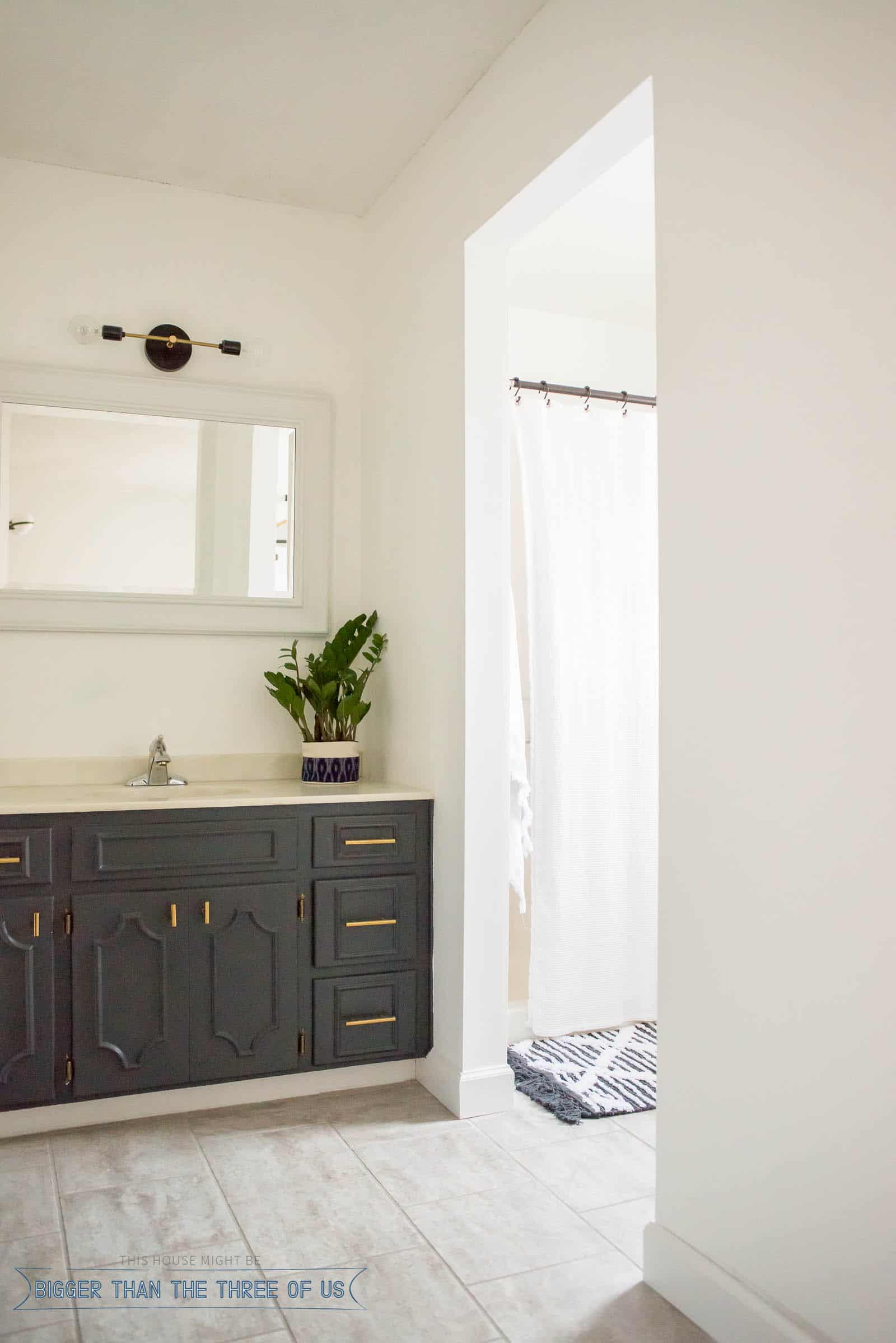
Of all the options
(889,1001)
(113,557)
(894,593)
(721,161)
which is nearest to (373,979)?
(113,557)

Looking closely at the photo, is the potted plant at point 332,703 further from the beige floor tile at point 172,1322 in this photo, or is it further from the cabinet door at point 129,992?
the beige floor tile at point 172,1322

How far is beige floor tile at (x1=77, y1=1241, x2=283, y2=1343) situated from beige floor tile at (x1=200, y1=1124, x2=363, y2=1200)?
1.30 ft

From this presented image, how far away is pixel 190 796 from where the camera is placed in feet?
9.34

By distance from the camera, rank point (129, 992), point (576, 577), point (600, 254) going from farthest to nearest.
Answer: point (576, 577)
point (600, 254)
point (129, 992)

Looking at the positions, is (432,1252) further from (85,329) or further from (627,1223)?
(85,329)

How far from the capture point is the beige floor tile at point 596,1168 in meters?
2.25

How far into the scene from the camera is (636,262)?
134 inches

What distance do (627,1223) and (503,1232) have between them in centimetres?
26

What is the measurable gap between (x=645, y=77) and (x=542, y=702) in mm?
1870

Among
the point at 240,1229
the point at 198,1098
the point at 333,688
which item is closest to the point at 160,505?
the point at 333,688

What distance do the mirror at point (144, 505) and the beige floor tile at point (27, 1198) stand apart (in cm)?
148

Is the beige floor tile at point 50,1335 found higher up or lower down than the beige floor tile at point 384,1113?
higher up

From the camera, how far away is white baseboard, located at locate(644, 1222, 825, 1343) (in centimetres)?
160

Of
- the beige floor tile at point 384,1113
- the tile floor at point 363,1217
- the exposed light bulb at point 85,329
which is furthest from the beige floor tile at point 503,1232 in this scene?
the exposed light bulb at point 85,329
